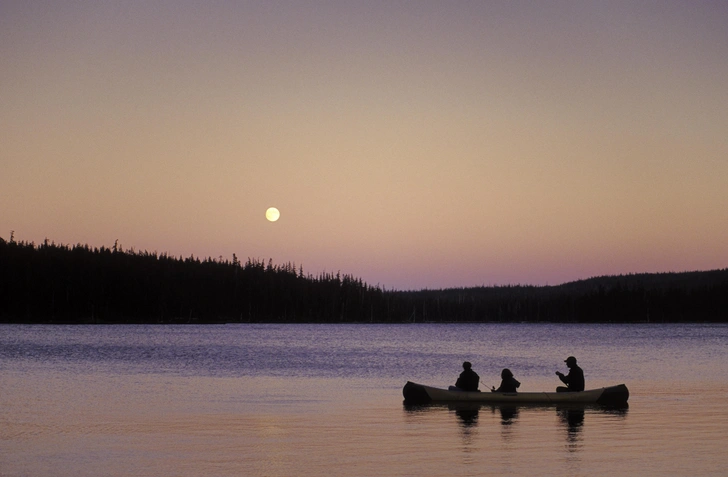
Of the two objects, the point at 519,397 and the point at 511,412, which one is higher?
the point at 519,397

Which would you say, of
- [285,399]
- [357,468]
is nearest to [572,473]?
[357,468]

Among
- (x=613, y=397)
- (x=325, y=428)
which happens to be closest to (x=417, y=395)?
(x=613, y=397)

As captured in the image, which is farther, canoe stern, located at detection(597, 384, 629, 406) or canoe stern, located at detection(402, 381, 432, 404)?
Result: canoe stern, located at detection(402, 381, 432, 404)

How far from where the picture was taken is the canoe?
36.5 meters

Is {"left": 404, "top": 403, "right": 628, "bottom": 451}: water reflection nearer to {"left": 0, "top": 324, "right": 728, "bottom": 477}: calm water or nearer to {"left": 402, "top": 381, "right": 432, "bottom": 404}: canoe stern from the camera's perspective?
{"left": 0, "top": 324, "right": 728, "bottom": 477}: calm water

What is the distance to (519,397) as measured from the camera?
3669cm

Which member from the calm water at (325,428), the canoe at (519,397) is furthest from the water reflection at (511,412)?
the canoe at (519,397)

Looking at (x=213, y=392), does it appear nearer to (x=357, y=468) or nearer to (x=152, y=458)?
(x=152, y=458)

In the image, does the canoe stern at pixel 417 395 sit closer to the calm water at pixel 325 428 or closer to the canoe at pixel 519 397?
the canoe at pixel 519 397

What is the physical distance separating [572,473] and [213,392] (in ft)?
87.0

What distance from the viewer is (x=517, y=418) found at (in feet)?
107

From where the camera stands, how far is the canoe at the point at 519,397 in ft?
120

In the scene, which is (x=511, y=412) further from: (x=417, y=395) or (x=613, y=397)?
(x=613, y=397)

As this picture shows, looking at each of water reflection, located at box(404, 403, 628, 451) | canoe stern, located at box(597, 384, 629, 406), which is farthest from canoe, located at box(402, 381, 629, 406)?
water reflection, located at box(404, 403, 628, 451)
